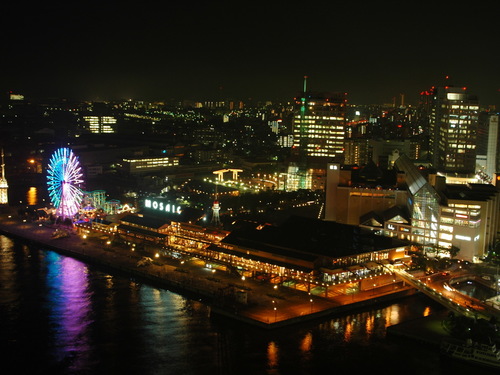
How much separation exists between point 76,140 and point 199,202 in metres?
18.3

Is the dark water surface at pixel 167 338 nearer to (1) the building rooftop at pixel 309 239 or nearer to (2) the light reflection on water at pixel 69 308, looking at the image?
(2) the light reflection on water at pixel 69 308

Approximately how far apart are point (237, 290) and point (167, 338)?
2.04 metres

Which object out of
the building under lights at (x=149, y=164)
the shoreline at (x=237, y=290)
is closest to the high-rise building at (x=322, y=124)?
the building under lights at (x=149, y=164)

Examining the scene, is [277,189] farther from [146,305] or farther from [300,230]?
[146,305]

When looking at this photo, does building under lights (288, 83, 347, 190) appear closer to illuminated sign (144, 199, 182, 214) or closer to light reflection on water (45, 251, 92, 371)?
illuminated sign (144, 199, 182, 214)

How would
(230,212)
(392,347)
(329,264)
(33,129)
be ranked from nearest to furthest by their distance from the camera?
1. (392,347)
2. (329,264)
3. (230,212)
4. (33,129)

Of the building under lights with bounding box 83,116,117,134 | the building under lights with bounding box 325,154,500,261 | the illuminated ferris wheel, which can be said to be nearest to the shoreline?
the building under lights with bounding box 325,154,500,261

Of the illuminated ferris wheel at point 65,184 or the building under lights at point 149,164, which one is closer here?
the illuminated ferris wheel at point 65,184

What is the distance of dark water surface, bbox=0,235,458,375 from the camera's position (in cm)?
851

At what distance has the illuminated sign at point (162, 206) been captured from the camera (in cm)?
1537

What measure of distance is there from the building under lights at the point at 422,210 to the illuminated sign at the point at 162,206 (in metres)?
3.92

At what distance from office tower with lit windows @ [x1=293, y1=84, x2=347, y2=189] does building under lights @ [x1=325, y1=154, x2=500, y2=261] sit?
8237 mm

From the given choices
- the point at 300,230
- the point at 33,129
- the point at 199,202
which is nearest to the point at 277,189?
the point at 199,202

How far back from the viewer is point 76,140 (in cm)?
3466
